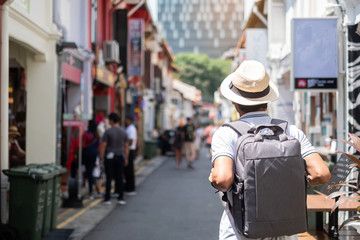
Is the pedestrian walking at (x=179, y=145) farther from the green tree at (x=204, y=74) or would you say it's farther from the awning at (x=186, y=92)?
the green tree at (x=204, y=74)

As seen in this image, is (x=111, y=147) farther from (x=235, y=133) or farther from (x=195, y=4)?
(x=195, y=4)

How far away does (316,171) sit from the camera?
329 centimetres

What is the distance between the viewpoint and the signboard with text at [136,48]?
913 inches

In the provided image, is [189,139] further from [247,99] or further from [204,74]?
[204,74]

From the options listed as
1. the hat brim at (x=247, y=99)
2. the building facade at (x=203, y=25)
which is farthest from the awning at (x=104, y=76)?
the building facade at (x=203, y=25)

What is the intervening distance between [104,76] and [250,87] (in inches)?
605

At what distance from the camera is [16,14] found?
29.8 ft

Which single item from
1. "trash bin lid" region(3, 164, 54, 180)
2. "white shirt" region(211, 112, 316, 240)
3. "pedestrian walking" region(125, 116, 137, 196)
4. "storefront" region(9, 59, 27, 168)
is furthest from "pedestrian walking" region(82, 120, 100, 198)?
"white shirt" region(211, 112, 316, 240)

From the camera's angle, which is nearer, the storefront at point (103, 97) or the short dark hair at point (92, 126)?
the short dark hair at point (92, 126)

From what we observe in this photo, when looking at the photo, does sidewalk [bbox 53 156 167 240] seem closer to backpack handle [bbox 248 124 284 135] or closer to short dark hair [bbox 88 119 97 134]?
short dark hair [bbox 88 119 97 134]

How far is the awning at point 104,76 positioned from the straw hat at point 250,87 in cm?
1391

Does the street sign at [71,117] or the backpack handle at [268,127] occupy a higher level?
the street sign at [71,117]

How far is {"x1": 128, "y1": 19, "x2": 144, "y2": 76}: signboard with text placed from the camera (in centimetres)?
2319

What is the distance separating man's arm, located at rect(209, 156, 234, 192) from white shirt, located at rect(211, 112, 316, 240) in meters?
0.04
